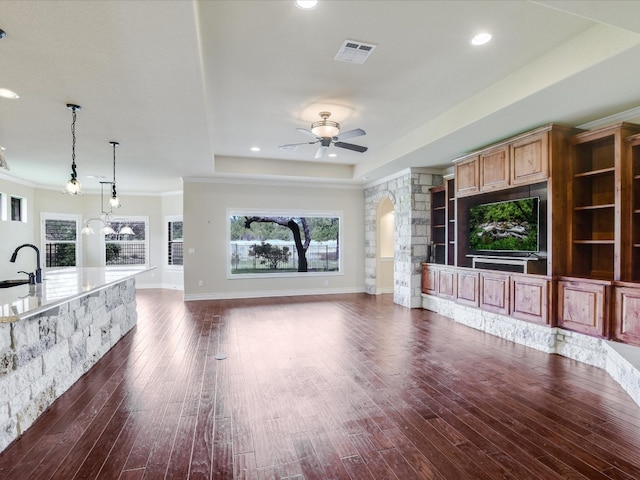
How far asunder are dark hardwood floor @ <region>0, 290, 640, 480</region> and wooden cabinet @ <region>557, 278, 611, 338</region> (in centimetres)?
45

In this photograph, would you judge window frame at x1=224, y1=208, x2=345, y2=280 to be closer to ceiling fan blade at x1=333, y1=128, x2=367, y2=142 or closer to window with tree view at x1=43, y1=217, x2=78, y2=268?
ceiling fan blade at x1=333, y1=128, x2=367, y2=142

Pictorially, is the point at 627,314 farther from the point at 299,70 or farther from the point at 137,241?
the point at 137,241

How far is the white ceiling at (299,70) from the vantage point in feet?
8.09

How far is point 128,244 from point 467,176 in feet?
31.1

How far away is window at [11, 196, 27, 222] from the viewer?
8289 millimetres

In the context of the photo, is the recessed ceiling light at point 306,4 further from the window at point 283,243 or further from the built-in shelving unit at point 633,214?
the window at point 283,243

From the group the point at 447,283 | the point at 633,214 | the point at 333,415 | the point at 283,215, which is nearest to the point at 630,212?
the point at 633,214

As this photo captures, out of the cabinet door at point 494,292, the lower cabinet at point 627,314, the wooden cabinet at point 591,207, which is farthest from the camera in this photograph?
the cabinet door at point 494,292

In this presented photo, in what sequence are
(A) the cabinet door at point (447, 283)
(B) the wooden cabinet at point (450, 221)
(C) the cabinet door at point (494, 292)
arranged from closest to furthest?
(C) the cabinet door at point (494, 292) < (A) the cabinet door at point (447, 283) < (B) the wooden cabinet at point (450, 221)

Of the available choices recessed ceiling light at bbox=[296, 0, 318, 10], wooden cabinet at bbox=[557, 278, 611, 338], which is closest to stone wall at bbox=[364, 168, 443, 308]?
wooden cabinet at bbox=[557, 278, 611, 338]

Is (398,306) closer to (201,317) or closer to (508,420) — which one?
(201,317)

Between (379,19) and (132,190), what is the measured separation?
9472mm

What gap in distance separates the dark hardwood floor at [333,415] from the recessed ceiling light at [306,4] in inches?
125

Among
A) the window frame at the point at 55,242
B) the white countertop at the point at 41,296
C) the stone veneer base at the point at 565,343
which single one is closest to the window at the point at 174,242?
the window frame at the point at 55,242
